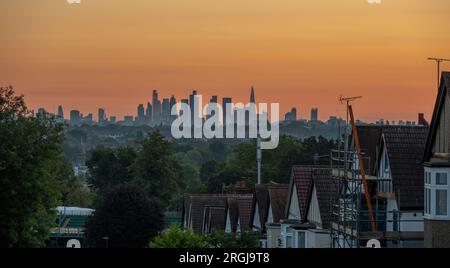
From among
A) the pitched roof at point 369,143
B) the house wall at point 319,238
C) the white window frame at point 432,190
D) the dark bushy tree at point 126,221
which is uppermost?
the pitched roof at point 369,143

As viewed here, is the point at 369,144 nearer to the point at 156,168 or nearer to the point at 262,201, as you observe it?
the point at 262,201

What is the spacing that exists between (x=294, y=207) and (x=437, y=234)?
62.2 feet

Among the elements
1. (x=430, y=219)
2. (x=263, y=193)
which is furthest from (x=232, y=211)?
(x=430, y=219)

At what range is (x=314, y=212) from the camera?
57.4 meters

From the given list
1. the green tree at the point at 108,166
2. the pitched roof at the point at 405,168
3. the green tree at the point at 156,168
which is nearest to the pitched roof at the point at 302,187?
the pitched roof at the point at 405,168

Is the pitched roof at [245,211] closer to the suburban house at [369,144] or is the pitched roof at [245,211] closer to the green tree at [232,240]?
the green tree at [232,240]

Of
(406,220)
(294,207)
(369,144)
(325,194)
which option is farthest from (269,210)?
(406,220)

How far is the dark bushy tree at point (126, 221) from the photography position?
101688 millimetres

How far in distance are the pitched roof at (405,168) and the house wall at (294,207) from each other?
1185 cm

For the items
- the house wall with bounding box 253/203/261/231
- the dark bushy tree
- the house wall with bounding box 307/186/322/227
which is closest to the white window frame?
the house wall with bounding box 307/186/322/227

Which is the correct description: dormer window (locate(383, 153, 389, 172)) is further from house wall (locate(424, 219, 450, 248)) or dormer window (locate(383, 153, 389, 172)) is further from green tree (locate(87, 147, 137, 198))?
green tree (locate(87, 147, 137, 198))

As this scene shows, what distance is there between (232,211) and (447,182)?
35514 mm

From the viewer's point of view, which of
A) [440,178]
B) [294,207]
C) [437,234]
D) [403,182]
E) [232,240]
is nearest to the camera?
[437,234]
